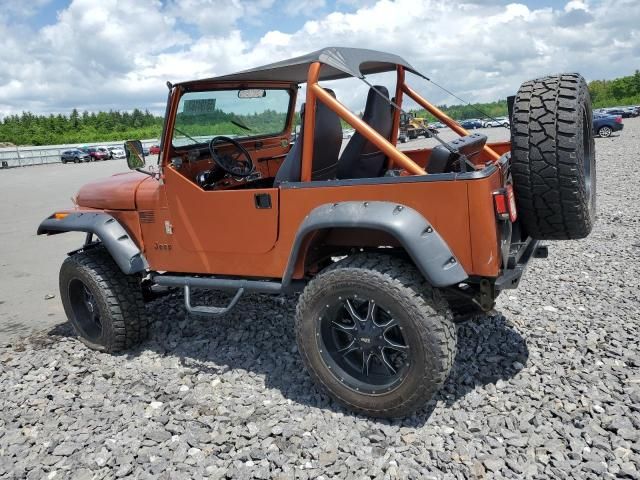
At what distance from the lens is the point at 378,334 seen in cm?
289

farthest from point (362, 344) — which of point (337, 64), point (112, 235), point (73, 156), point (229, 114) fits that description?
point (73, 156)

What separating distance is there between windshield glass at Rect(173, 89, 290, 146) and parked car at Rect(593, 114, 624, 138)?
24123 mm

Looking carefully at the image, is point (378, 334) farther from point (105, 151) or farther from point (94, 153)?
point (105, 151)

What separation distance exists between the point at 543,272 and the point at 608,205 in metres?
3.91

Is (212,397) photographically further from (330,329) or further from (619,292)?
(619,292)

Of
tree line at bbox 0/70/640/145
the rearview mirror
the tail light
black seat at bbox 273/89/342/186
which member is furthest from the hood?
tree line at bbox 0/70/640/145

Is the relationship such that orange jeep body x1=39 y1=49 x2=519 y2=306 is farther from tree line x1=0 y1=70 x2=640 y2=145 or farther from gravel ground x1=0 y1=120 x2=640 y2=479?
tree line x1=0 y1=70 x2=640 y2=145

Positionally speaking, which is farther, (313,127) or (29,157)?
(29,157)

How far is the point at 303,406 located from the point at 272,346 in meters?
0.89

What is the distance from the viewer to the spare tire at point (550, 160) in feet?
8.84

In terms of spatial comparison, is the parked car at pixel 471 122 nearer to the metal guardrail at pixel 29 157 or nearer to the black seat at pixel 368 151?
the black seat at pixel 368 151

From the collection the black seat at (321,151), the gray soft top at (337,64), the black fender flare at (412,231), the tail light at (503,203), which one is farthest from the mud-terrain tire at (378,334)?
the gray soft top at (337,64)

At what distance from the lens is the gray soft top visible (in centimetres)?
302

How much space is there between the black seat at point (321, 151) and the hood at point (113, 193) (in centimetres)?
130
